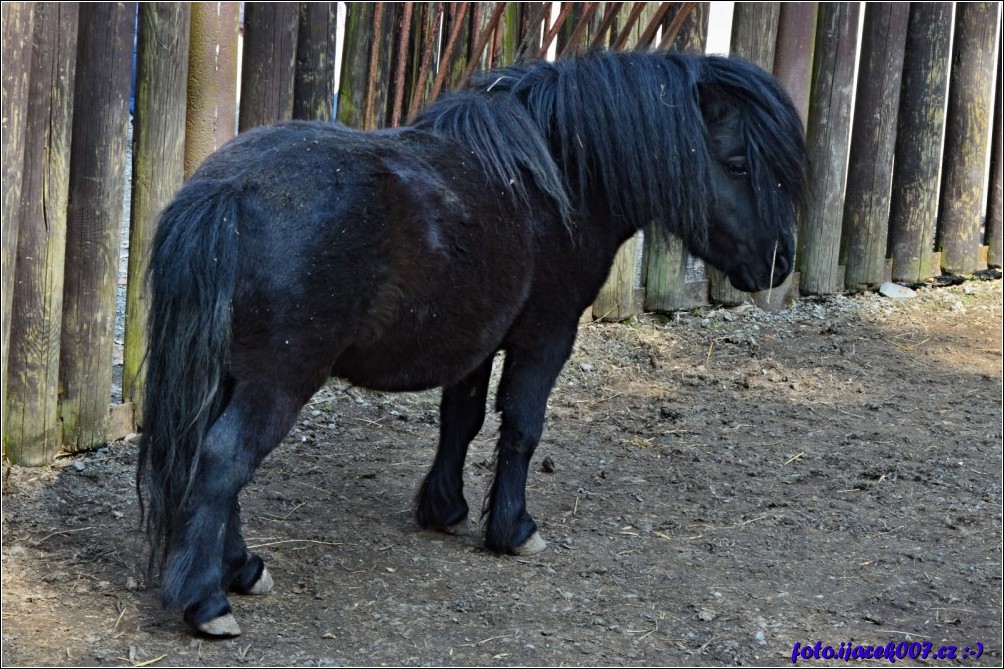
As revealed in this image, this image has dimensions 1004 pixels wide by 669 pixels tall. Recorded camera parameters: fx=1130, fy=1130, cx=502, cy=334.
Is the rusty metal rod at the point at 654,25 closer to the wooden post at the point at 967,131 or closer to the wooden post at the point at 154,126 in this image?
the wooden post at the point at 154,126

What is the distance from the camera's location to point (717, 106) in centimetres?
418

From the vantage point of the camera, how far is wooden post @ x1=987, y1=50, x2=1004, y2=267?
8094 mm

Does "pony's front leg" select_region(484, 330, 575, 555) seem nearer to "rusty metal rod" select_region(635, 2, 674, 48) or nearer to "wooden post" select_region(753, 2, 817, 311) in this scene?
"rusty metal rod" select_region(635, 2, 674, 48)

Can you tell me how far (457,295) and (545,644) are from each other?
1.10m

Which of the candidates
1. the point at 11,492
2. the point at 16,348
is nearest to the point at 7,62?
the point at 16,348

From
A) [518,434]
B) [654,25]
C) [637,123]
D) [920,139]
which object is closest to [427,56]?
[654,25]

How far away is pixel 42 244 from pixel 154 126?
2.23ft

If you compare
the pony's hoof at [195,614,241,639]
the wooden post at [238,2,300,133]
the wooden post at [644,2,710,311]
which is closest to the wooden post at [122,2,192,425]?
the wooden post at [238,2,300,133]

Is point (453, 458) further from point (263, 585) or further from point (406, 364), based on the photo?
point (263, 585)

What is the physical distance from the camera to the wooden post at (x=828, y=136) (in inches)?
281

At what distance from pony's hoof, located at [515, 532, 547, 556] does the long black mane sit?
1.21 metres

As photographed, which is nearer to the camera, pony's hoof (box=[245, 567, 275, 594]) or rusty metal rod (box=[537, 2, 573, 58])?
pony's hoof (box=[245, 567, 275, 594])

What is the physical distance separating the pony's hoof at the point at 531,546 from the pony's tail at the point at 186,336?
1345 millimetres

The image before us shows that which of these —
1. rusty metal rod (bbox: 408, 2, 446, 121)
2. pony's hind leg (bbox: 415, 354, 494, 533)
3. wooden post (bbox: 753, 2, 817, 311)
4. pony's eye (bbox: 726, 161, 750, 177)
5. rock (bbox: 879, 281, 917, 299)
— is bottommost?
pony's hind leg (bbox: 415, 354, 494, 533)
